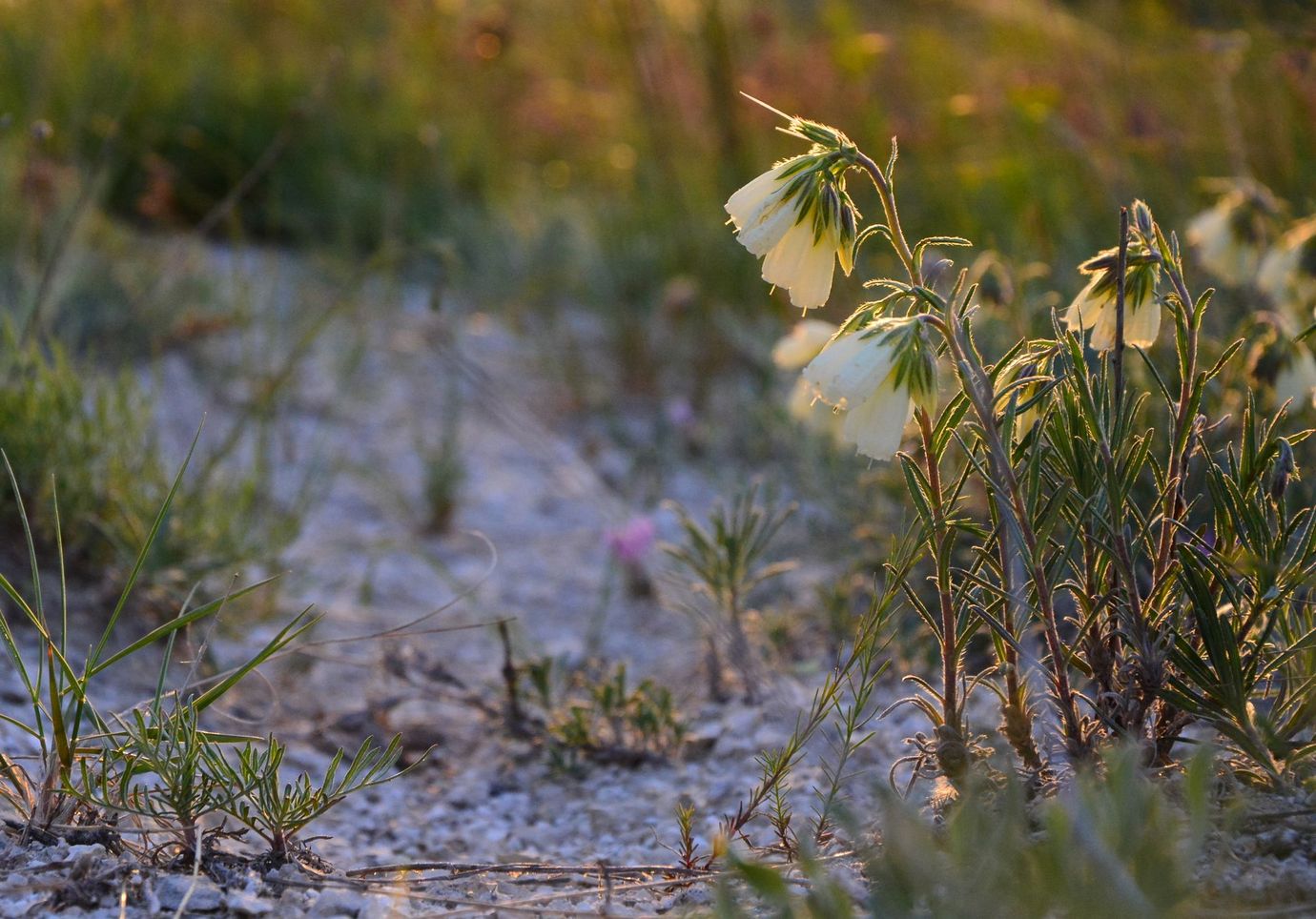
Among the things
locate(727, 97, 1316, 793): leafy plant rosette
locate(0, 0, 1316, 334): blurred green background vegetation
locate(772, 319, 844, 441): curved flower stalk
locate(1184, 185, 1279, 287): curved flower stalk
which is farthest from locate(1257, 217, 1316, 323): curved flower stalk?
locate(727, 97, 1316, 793): leafy plant rosette

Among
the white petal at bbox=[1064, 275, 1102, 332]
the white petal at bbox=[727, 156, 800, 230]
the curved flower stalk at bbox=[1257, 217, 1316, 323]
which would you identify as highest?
the curved flower stalk at bbox=[1257, 217, 1316, 323]

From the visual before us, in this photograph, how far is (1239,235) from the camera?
2.33m

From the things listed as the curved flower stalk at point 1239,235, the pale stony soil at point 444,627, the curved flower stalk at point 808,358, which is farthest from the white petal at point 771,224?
the curved flower stalk at point 1239,235

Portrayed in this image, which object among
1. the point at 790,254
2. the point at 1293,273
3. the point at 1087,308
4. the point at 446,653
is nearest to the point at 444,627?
the point at 446,653

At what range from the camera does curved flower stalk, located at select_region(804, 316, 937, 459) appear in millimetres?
1177

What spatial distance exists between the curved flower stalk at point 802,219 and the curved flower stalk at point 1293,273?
4.63ft

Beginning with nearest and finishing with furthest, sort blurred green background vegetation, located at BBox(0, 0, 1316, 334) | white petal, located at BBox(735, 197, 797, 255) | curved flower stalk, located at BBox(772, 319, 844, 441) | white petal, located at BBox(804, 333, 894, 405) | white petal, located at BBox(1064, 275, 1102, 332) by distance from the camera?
white petal, located at BBox(804, 333, 894, 405) < white petal, located at BBox(735, 197, 797, 255) < white petal, located at BBox(1064, 275, 1102, 332) < curved flower stalk, located at BBox(772, 319, 844, 441) < blurred green background vegetation, located at BBox(0, 0, 1316, 334)

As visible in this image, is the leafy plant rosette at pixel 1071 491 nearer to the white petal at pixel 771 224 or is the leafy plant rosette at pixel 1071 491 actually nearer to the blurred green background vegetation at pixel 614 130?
Result: the white petal at pixel 771 224

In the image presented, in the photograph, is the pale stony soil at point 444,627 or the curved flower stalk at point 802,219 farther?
the pale stony soil at point 444,627

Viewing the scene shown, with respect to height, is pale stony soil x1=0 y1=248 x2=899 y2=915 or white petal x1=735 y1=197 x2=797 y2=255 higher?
white petal x1=735 y1=197 x2=797 y2=255

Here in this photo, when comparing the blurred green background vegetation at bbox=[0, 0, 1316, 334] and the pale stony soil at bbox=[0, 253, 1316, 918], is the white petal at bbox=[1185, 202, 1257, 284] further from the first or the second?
the pale stony soil at bbox=[0, 253, 1316, 918]

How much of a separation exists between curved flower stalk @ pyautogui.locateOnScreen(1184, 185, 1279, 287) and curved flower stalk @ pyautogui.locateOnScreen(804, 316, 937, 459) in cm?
140

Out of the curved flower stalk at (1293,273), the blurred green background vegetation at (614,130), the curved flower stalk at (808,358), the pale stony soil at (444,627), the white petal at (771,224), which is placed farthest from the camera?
the blurred green background vegetation at (614,130)

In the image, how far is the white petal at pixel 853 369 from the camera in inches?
46.3
